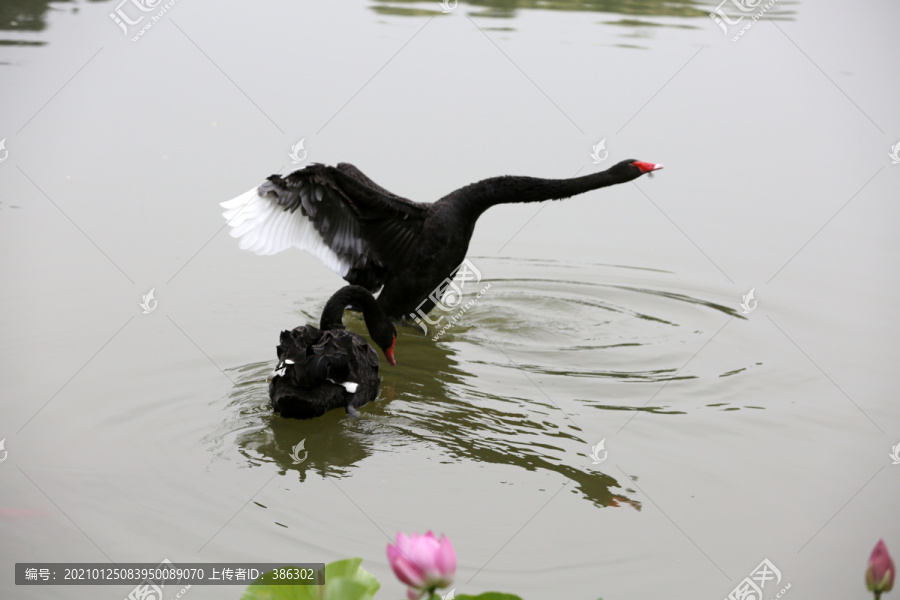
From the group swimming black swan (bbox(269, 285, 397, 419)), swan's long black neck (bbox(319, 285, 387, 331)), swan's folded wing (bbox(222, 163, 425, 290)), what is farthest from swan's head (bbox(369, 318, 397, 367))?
swan's folded wing (bbox(222, 163, 425, 290))

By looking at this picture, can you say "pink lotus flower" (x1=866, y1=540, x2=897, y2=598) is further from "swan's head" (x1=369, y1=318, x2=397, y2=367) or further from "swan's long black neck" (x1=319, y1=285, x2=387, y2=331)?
"swan's head" (x1=369, y1=318, x2=397, y2=367)

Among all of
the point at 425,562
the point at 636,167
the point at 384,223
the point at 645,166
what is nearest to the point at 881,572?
the point at 425,562

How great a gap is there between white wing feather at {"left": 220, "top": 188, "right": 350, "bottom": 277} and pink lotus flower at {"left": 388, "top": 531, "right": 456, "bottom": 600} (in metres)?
3.97

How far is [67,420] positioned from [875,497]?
380 cm

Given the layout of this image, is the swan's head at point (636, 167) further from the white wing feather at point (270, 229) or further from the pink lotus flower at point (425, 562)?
the pink lotus flower at point (425, 562)

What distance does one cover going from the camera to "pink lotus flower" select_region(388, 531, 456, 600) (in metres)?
1.61

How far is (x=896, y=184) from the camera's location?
304 inches

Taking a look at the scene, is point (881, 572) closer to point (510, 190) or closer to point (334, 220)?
point (510, 190)

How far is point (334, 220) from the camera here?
590 cm

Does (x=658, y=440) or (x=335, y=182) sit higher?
(x=335, y=182)

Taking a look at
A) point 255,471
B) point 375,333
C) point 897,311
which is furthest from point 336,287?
point 897,311

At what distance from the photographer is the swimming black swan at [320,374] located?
4.49 metres

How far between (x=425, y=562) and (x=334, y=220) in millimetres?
4431

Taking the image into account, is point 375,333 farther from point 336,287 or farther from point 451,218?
point 336,287
